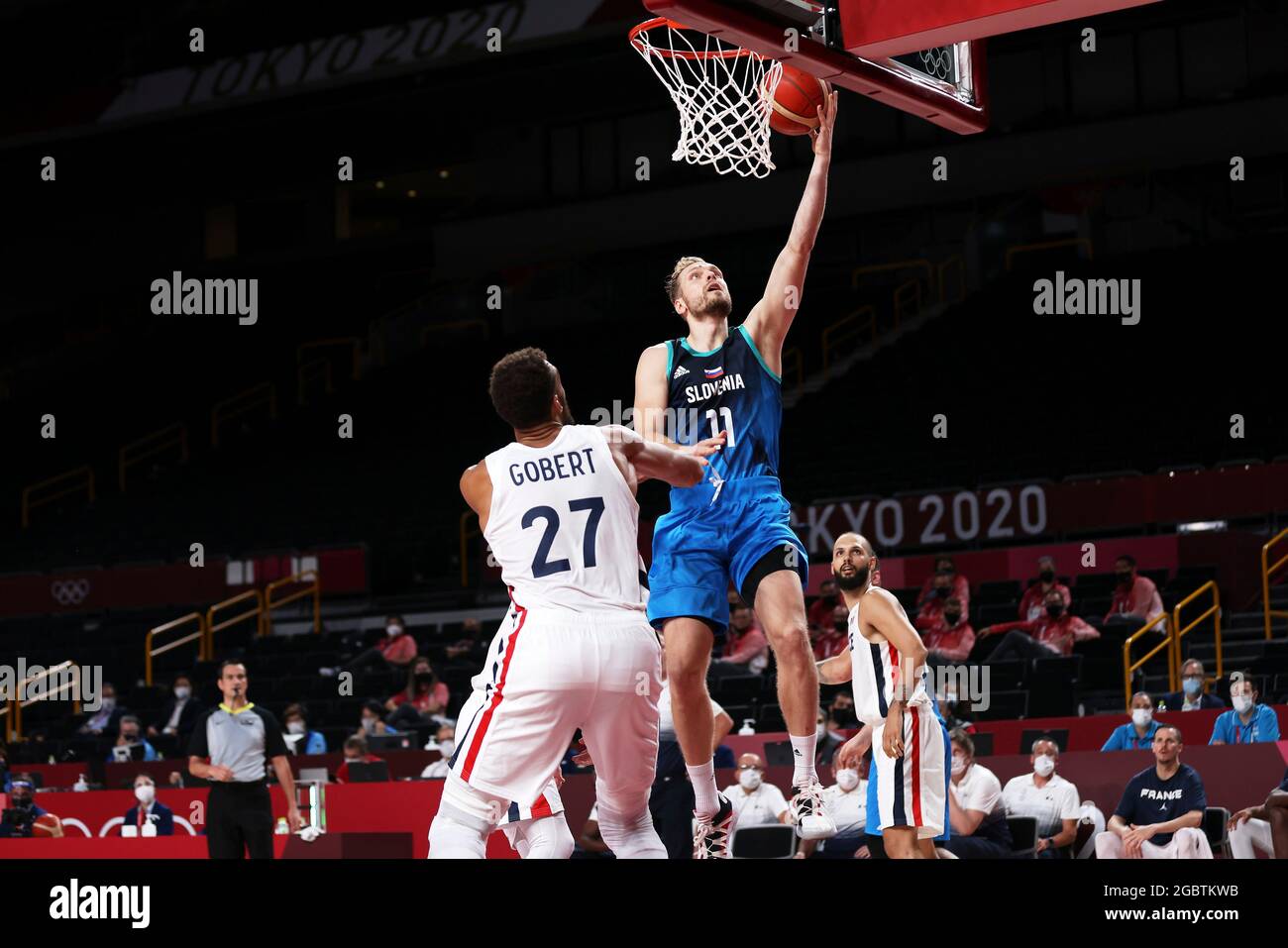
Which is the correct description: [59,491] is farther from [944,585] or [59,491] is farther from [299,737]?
[944,585]

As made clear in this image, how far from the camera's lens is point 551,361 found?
2630 cm

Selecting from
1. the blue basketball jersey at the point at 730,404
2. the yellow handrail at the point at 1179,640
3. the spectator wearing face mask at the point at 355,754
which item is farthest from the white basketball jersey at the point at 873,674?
the spectator wearing face mask at the point at 355,754

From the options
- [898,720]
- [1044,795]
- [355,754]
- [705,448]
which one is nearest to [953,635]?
[1044,795]

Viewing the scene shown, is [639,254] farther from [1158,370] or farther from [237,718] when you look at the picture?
[237,718]

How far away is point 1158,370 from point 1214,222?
5.31 meters

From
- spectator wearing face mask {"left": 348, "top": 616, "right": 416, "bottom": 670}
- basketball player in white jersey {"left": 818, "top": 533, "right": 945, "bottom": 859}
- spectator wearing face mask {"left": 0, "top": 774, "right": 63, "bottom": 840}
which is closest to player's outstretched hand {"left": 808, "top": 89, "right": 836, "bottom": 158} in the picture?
basketball player in white jersey {"left": 818, "top": 533, "right": 945, "bottom": 859}

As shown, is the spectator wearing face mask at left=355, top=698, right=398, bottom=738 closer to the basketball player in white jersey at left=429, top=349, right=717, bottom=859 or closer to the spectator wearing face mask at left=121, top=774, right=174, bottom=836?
the spectator wearing face mask at left=121, top=774, right=174, bottom=836

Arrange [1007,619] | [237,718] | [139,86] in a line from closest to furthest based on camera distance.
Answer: [237,718], [1007,619], [139,86]

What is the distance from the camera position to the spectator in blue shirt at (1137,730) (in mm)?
12188

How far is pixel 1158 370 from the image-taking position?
22.4m

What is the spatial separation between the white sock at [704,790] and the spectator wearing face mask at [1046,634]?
8088mm

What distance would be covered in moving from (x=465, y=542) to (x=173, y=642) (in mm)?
4018

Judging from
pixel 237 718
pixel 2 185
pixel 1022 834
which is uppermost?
pixel 2 185
